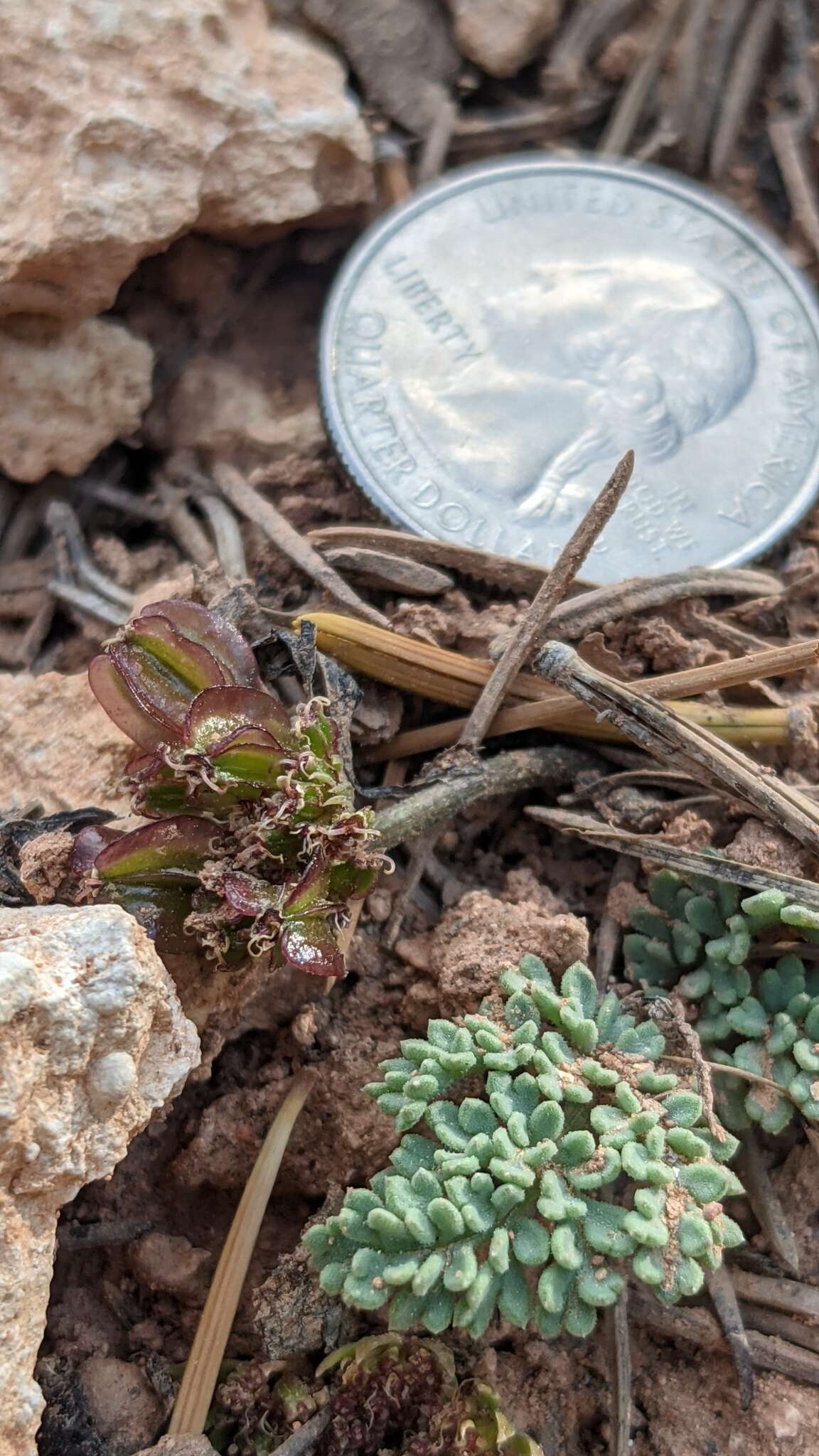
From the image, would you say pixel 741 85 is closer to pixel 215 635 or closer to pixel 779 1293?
pixel 215 635

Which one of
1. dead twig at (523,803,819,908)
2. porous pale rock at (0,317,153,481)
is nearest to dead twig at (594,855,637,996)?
dead twig at (523,803,819,908)

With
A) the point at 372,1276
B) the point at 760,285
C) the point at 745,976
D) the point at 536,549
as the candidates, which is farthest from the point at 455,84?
the point at 372,1276

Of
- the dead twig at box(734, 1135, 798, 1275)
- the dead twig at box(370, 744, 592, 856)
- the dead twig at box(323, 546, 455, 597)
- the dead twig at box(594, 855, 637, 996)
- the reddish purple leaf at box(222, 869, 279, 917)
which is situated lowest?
the dead twig at box(734, 1135, 798, 1275)

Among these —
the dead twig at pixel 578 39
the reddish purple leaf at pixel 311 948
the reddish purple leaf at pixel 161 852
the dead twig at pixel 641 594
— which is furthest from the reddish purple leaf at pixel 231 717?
the dead twig at pixel 578 39

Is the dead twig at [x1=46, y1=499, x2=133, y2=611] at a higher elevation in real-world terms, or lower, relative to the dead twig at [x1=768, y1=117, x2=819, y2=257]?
lower

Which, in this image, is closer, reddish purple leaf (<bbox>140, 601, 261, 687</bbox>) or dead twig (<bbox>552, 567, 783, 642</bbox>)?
reddish purple leaf (<bbox>140, 601, 261, 687</bbox>)

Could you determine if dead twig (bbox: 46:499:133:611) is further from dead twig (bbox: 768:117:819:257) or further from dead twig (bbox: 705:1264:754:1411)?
dead twig (bbox: 768:117:819:257)
